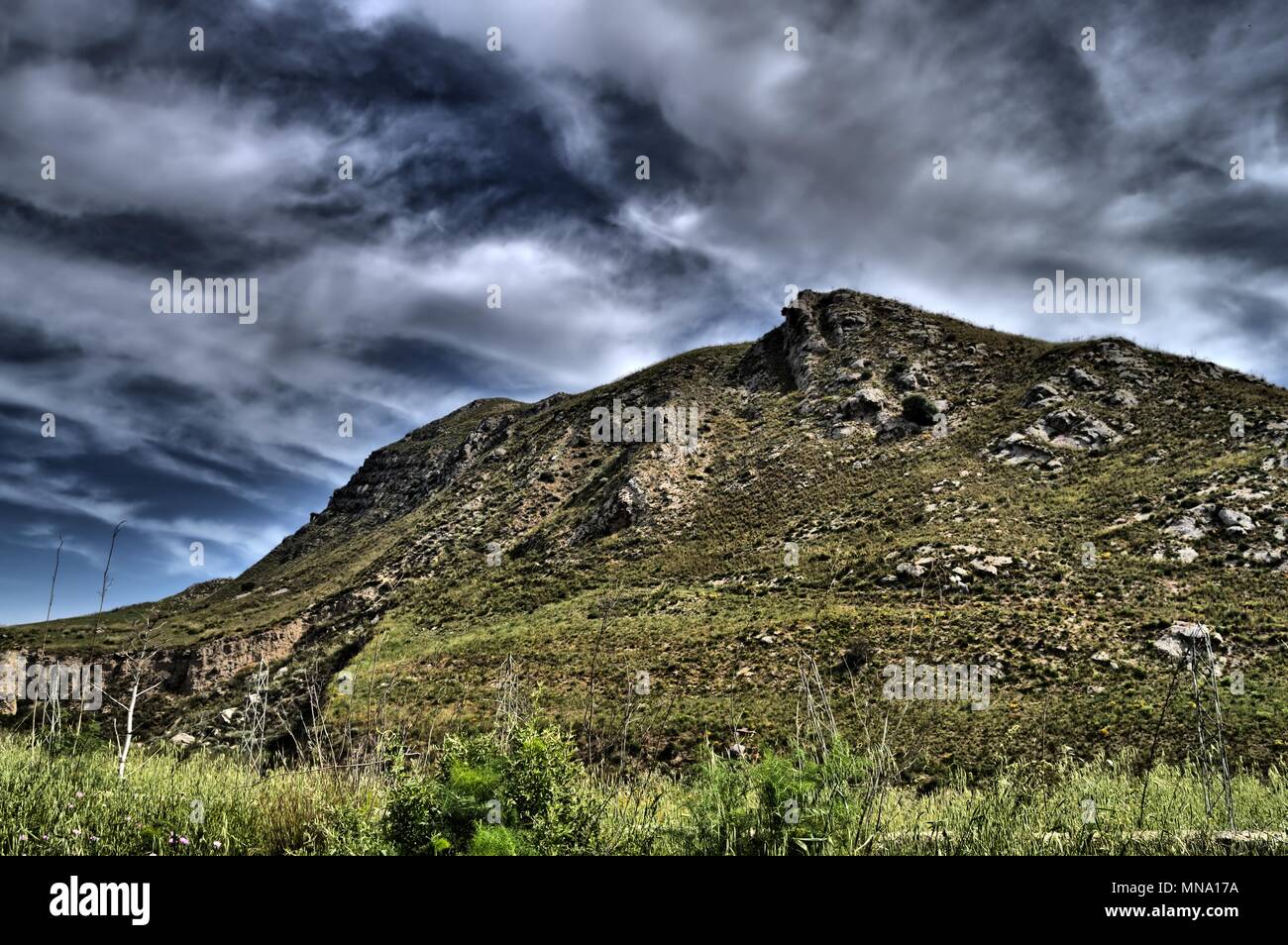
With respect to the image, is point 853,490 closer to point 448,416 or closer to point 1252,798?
point 1252,798

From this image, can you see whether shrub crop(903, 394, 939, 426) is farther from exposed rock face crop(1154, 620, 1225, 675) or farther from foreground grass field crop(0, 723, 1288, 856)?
foreground grass field crop(0, 723, 1288, 856)

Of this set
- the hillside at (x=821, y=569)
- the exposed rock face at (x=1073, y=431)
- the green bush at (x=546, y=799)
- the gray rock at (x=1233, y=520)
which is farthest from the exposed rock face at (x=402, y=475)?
the green bush at (x=546, y=799)

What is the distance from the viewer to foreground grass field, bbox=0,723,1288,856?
3896mm

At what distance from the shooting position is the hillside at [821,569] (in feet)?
72.5

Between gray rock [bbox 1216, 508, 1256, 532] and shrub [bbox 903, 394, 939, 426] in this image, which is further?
shrub [bbox 903, 394, 939, 426]

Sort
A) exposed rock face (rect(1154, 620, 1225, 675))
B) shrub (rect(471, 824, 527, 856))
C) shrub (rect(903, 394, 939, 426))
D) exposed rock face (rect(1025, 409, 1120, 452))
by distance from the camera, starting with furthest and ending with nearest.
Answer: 1. shrub (rect(903, 394, 939, 426))
2. exposed rock face (rect(1025, 409, 1120, 452))
3. exposed rock face (rect(1154, 620, 1225, 675))
4. shrub (rect(471, 824, 527, 856))

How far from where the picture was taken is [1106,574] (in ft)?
94.6

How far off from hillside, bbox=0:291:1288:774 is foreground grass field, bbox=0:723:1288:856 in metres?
0.63

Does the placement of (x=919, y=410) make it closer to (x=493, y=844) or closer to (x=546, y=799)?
(x=546, y=799)

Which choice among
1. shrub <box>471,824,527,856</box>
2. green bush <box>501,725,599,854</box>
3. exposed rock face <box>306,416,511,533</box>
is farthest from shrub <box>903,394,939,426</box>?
shrub <box>471,824,527,856</box>

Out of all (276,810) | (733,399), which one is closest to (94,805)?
(276,810)

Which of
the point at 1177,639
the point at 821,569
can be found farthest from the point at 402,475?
the point at 1177,639

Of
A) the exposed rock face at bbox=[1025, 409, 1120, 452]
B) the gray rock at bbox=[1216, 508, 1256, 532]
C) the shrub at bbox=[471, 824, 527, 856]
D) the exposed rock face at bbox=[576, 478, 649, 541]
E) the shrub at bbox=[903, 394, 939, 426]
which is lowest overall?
the shrub at bbox=[471, 824, 527, 856]
